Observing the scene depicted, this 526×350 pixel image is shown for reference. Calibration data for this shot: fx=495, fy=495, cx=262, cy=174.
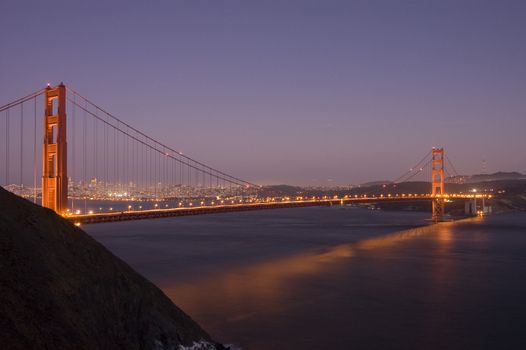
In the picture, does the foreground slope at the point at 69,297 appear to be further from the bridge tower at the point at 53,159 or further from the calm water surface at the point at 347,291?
the bridge tower at the point at 53,159

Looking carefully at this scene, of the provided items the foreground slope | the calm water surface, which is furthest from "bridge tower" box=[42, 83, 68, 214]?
the foreground slope

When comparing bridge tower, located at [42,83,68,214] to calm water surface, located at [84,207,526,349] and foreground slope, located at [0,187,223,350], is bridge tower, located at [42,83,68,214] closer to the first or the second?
calm water surface, located at [84,207,526,349]

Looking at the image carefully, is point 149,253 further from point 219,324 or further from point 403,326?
point 403,326

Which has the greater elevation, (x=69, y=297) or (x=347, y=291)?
(x=69, y=297)

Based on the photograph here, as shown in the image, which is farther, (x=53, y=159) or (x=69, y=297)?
(x=53, y=159)
